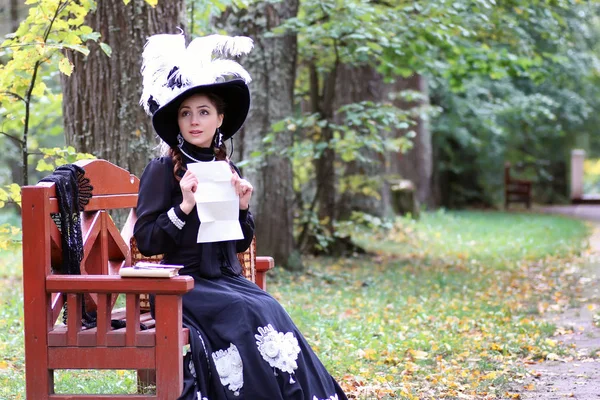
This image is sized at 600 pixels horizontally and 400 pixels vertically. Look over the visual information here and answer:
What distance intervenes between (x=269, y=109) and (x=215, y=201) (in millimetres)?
6437

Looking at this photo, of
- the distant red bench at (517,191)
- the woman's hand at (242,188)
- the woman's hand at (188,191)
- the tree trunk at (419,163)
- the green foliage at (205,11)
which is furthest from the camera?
the distant red bench at (517,191)

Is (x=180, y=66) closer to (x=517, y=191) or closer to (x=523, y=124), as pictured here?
(x=523, y=124)

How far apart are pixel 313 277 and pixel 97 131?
492 cm

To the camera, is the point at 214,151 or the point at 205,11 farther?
the point at 205,11

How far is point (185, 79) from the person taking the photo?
14.1 ft

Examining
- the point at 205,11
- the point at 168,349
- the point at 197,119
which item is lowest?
the point at 168,349

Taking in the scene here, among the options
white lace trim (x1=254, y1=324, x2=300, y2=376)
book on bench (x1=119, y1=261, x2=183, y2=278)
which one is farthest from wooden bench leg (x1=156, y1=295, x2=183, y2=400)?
white lace trim (x1=254, y1=324, x2=300, y2=376)

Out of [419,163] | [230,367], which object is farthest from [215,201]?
[419,163]

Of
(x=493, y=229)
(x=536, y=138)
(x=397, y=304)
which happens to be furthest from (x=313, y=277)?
(x=536, y=138)

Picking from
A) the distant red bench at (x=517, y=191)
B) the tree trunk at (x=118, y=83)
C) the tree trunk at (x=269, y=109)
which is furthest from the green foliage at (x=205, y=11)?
the distant red bench at (x=517, y=191)

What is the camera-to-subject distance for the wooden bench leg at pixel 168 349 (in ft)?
12.4

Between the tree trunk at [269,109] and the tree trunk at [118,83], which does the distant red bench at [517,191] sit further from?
the tree trunk at [118,83]

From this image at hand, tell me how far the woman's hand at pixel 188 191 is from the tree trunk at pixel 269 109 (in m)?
6.22

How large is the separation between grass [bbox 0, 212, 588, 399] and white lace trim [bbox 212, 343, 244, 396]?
1.35 m
